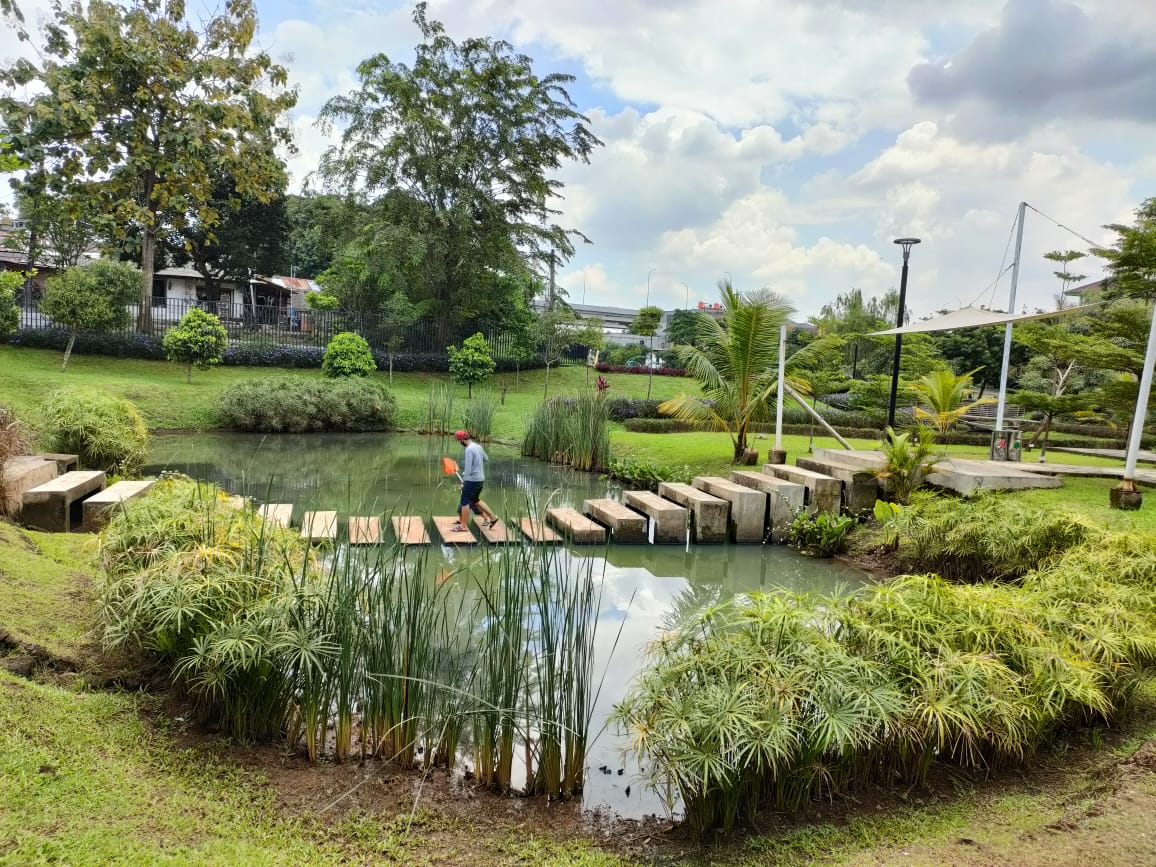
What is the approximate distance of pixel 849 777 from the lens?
253 centimetres

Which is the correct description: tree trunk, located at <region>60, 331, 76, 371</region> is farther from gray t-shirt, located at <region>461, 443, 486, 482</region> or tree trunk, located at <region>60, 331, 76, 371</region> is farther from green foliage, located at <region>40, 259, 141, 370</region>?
gray t-shirt, located at <region>461, 443, 486, 482</region>

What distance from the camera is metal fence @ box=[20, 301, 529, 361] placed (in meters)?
19.2

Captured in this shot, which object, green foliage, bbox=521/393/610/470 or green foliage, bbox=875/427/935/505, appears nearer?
green foliage, bbox=875/427/935/505

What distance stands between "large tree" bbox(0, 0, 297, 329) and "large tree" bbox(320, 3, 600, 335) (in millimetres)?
3037

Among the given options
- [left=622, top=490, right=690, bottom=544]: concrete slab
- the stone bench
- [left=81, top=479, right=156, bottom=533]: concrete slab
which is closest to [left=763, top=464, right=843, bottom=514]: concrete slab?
[left=622, top=490, right=690, bottom=544]: concrete slab

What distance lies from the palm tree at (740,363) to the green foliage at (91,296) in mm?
12194

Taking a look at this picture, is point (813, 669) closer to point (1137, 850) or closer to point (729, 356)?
point (1137, 850)

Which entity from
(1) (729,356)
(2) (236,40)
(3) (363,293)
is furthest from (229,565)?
(3) (363,293)

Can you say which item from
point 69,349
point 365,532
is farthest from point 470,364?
point 365,532

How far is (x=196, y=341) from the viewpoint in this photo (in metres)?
14.8

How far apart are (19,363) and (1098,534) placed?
55.0ft

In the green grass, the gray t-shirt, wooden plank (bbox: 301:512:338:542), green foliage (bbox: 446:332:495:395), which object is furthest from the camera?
green foliage (bbox: 446:332:495:395)

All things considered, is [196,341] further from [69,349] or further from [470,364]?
[470,364]

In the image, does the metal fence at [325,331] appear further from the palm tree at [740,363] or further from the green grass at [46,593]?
the green grass at [46,593]
